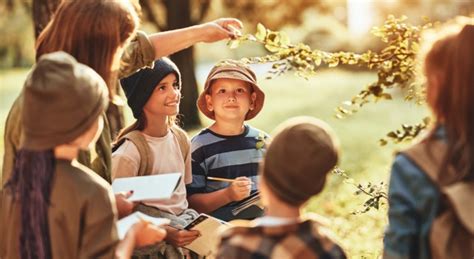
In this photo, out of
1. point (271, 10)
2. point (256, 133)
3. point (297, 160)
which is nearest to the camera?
point (297, 160)

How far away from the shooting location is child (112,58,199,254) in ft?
17.4

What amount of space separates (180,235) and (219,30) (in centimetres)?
104

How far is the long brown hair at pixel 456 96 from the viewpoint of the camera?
3891 mm

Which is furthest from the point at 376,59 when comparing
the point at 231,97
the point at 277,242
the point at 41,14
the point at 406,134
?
the point at 41,14

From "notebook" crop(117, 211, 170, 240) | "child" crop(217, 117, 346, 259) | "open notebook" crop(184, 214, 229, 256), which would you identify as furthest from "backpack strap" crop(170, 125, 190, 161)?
"child" crop(217, 117, 346, 259)

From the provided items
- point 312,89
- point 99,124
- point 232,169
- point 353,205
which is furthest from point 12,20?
point 99,124

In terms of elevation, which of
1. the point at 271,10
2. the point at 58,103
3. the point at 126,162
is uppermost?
the point at 58,103

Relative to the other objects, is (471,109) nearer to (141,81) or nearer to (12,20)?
(141,81)

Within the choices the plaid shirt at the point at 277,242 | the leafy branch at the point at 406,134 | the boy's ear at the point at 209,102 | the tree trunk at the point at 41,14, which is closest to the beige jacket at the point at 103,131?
the boy's ear at the point at 209,102

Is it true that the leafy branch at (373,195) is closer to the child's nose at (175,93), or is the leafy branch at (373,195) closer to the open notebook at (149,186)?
the child's nose at (175,93)

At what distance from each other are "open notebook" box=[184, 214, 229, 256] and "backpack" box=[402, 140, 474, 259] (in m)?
1.45

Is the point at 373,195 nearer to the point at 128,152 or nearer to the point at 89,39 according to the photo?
the point at 128,152

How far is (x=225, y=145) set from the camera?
5859 mm

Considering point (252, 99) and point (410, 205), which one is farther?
point (252, 99)
